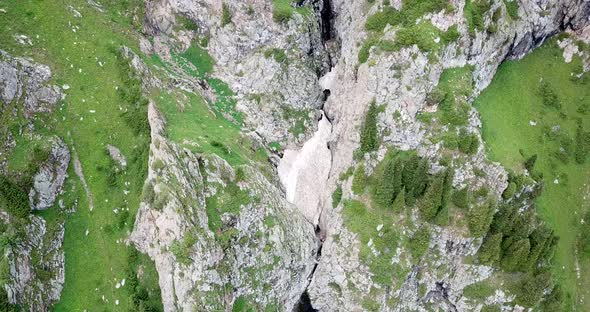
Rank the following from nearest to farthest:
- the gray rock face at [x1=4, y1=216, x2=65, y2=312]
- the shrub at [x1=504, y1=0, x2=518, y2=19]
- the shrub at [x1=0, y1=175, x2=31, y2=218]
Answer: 1. the gray rock face at [x1=4, y1=216, x2=65, y2=312]
2. the shrub at [x1=0, y1=175, x2=31, y2=218]
3. the shrub at [x1=504, y1=0, x2=518, y2=19]

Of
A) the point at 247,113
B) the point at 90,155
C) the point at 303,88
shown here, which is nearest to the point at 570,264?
the point at 303,88

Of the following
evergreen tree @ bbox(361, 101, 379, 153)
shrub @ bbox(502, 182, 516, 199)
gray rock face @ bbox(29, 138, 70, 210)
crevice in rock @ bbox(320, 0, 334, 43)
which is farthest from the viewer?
crevice in rock @ bbox(320, 0, 334, 43)

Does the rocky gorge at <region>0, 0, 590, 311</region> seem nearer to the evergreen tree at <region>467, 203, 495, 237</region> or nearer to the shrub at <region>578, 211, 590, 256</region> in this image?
the evergreen tree at <region>467, 203, 495, 237</region>

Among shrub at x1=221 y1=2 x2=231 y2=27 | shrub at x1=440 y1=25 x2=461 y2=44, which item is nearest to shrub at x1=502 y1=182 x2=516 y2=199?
shrub at x1=440 y1=25 x2=461 y2=44

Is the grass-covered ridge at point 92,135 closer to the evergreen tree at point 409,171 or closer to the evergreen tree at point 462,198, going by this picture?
the evergreen tree at point 409,171

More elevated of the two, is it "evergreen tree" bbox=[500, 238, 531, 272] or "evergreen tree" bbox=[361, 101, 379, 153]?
"evergreen tree" bbox=[361, 101, 379, 153]
